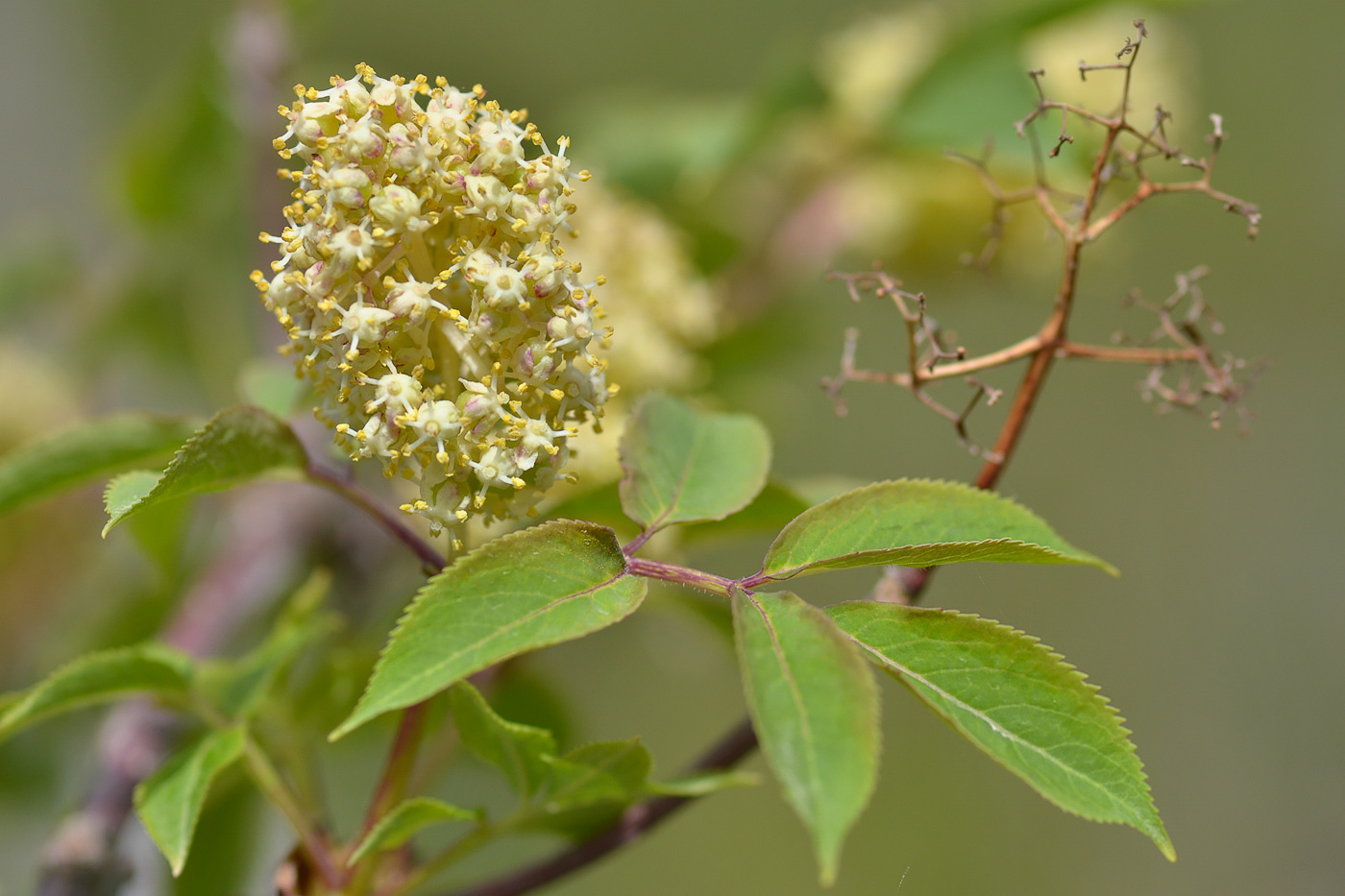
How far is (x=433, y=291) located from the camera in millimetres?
272

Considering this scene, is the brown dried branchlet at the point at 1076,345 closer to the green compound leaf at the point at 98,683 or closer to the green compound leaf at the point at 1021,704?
the green compound leaf at the point at 1021,704

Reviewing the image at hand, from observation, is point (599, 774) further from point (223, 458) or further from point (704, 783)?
point (223, 458)

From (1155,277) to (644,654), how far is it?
0.95 metres

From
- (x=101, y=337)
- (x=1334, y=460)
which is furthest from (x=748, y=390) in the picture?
(x=1334, y=460)

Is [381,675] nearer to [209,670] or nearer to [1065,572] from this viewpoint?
[209,670]

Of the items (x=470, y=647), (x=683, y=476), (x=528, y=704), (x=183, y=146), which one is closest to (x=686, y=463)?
(x=683, y=476)

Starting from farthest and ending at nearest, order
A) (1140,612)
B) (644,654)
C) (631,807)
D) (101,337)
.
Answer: (1140,612) → (644,654) → (101,337) → (631,807)

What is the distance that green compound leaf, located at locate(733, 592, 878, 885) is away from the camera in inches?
7.6

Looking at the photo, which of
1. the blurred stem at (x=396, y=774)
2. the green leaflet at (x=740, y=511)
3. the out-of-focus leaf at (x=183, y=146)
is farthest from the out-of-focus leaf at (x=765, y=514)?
the out-of-focus leaf at (x=183, y=146)

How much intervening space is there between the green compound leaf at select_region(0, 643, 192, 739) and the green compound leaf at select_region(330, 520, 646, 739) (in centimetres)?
14

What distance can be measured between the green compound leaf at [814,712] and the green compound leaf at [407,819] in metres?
0.10

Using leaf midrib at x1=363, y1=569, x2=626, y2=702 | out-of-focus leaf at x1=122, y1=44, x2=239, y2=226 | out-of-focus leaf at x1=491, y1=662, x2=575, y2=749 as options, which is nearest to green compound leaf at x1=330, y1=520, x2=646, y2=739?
leaf midrib at x1=363, y1=569, x2=626, y2=702

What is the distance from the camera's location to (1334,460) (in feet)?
4.87

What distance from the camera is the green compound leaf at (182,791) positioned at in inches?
11.7
